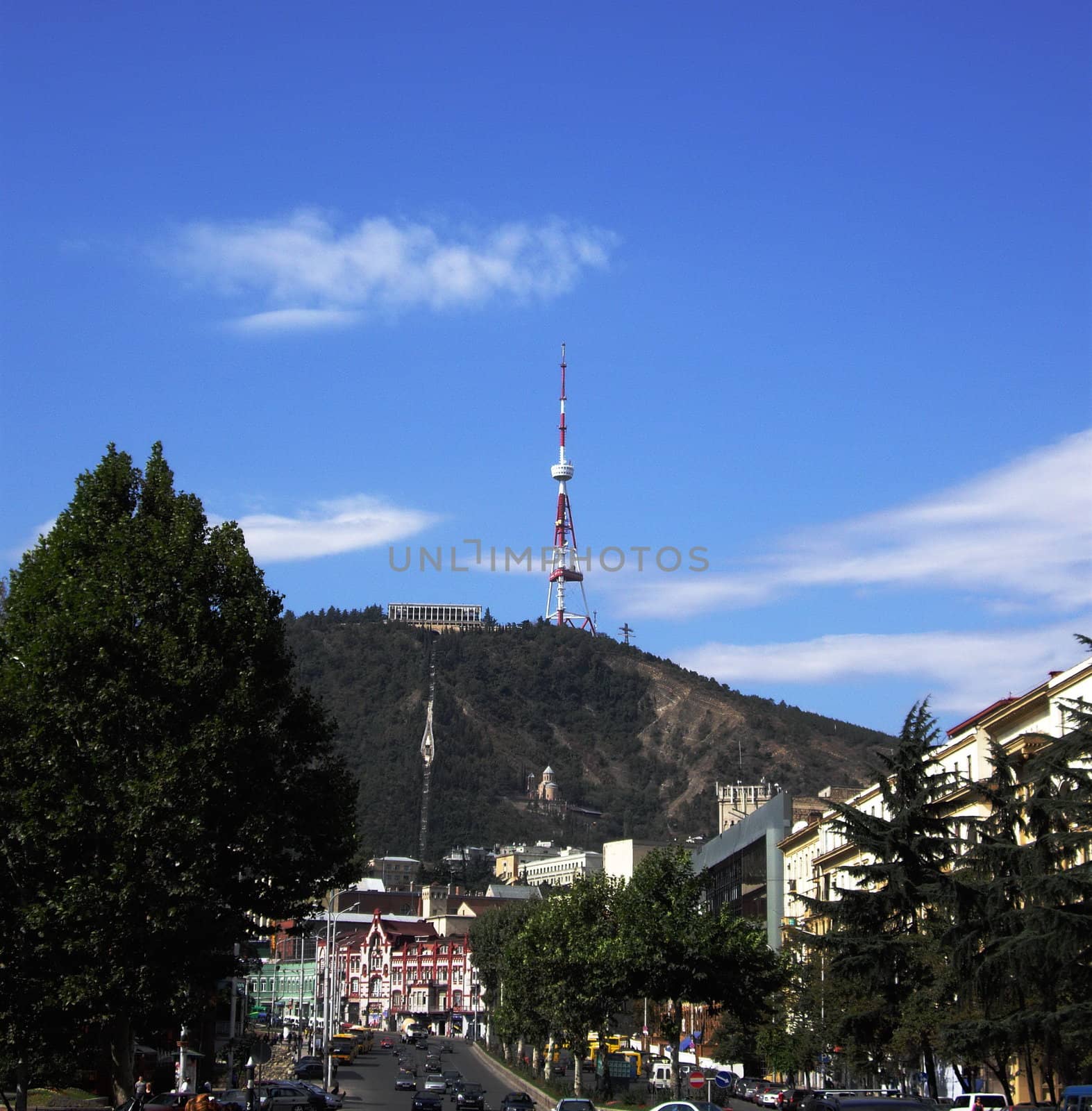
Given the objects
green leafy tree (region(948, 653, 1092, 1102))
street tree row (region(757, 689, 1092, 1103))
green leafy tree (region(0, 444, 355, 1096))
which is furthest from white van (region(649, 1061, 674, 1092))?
green leafy tree (region(0, 444, 355, 1096))

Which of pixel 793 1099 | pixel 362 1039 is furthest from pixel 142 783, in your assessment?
pixel 362 1039

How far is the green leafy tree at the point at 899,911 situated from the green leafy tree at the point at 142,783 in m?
20.6

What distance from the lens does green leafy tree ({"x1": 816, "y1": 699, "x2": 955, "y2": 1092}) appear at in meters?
50.5

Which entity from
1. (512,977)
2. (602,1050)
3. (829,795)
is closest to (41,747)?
(602,1050)

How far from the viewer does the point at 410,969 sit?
197 metres

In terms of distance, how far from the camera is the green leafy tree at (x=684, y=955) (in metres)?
60.1

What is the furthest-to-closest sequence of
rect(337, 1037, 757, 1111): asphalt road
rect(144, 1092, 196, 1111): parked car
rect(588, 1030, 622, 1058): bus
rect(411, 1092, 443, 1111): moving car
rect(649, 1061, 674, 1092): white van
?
rect(649, 1061, 674, 1092): white van → rect(588, 1030, 622, 1058): bus → rect(337, 1037, 757, 1111): asphalt road → rect(411, 1092, 443, 1111): moving car → rect(144, 1092, 196, 1111): parked car

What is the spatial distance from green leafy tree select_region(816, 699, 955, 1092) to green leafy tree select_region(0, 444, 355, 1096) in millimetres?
20645

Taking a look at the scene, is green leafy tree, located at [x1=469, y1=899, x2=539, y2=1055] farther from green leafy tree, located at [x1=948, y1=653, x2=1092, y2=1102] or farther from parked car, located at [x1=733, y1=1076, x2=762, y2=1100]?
green leafy tree, located at [x1=948, y1=653, x2=1092, y2=1102]

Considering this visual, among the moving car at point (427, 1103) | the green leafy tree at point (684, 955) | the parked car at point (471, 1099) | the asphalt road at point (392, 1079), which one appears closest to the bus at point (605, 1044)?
the asphalt road at point (392, 1079)

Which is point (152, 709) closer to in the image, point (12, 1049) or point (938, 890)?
point (12, 1049)

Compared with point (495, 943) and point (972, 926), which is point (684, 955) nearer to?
point (972, 926)

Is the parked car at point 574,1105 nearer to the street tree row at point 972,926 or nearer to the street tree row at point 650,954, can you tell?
the street tree row at point 650,954

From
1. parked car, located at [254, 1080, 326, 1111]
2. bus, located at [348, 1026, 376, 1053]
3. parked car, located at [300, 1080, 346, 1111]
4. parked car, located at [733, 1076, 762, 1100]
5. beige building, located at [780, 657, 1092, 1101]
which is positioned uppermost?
beige building, located at [780, 657, 1092, 1101]
